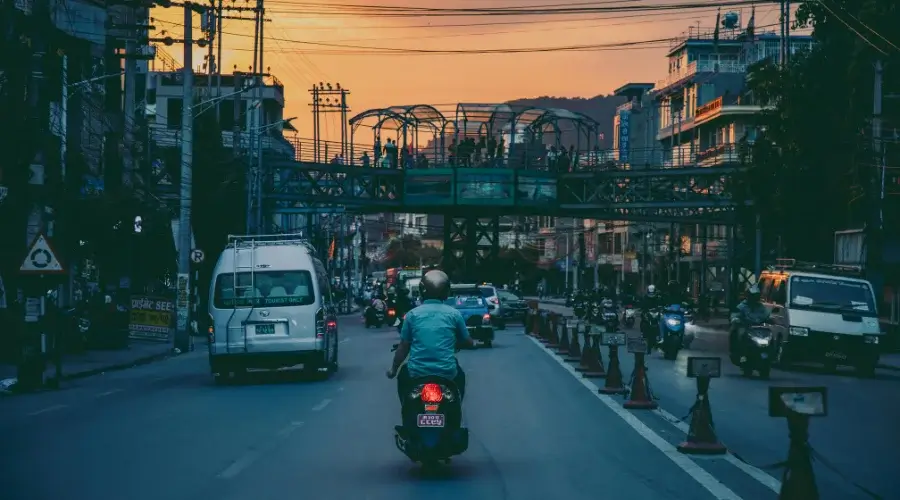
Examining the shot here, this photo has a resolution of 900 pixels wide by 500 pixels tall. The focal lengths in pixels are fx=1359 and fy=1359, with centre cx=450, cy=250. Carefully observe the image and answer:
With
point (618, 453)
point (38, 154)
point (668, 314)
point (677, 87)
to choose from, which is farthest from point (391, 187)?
point (618, 453)

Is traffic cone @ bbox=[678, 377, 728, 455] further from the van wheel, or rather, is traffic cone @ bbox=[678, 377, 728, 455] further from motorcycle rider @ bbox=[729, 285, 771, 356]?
→ motorcycle rider @ bbox=[729, 285, 771, 356]

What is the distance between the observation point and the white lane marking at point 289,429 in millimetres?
15492

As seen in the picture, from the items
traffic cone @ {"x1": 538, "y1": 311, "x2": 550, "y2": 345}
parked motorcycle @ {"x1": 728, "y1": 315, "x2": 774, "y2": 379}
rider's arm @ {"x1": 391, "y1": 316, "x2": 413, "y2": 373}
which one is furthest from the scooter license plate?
traffic cone @ {"x1": 538, "y1": 311, "x2": 550, "y2": 345}

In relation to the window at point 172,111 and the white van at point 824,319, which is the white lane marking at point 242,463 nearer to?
the white van at point 824,319

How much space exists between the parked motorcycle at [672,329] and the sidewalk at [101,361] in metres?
12.9

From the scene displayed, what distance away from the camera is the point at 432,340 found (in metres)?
11.8

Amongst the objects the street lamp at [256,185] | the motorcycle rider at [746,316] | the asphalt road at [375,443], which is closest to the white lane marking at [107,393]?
the asphalt road at [375,443]

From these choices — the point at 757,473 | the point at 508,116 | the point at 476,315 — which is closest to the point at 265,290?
the point at 757,473

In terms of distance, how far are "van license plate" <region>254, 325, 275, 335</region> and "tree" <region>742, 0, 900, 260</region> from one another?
68.3 feet

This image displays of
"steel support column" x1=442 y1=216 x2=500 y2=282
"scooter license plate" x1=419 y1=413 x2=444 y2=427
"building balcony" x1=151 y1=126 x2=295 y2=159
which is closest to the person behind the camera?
"scooter license plate" x1=419 y1=413 x2=444 y2=427

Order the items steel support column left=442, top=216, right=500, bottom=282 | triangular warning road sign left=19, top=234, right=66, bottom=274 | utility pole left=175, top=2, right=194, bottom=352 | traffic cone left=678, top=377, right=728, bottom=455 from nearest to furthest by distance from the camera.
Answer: traffic cone left=678, top=377, right=728, bottom=455, triangular warning road sign left=19, top=234, right=66, bottom=274, utility pole left=175, top=2, right=194, bottom=352, steel support column left=442, top=216, right=500, bottom=282

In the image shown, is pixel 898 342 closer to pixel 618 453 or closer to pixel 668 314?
pixel 668 314

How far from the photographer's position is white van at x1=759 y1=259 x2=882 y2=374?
28891 mm

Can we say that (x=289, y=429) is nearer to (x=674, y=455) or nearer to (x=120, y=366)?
(x=674, y=455)
